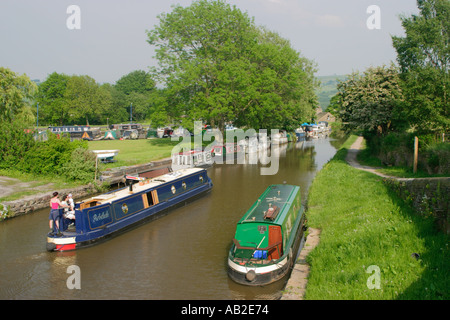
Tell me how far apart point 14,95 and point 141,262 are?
2788cm

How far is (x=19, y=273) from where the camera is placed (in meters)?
12.5

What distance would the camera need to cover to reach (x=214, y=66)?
41.1m

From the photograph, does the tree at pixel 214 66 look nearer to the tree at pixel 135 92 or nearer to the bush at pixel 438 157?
the bush at pixel 438 157

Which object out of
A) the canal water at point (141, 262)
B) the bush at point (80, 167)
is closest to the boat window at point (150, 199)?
the canal water at point (141, 262)

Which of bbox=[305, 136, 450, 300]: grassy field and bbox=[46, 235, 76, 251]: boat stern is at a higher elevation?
bbox=[305, 136, 450, 300]: grassy field

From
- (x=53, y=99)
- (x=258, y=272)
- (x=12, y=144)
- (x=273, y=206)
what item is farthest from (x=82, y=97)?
(x=258, y=272)

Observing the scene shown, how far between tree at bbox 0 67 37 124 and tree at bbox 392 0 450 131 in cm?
3179

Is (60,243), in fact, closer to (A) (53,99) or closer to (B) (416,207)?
(B) (416,207)

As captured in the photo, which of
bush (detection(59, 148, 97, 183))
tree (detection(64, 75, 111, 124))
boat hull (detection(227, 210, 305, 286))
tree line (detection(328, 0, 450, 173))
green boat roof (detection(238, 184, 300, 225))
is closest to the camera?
boat hull (detection(227, 210, 305, 286))

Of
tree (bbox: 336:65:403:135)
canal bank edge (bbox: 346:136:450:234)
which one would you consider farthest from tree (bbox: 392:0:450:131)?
canal bank edge (bbox: 346:136:450:234)

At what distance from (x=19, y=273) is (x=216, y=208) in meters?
10.6

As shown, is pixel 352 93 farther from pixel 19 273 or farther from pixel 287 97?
pixel 19 273

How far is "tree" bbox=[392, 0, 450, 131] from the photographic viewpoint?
19766 millimetres

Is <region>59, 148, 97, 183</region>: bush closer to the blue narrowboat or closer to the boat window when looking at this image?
the blue narrowboat
